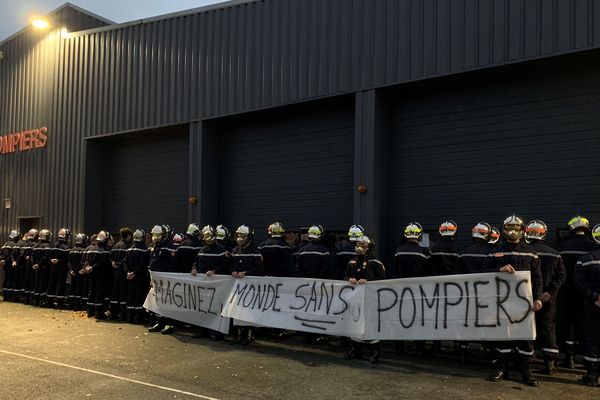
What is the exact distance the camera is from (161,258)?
1199 centimetres

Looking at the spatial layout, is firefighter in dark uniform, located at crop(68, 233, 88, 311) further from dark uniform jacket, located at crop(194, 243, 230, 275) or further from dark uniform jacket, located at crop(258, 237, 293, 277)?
dark uniform jacket, located at crop(258, 237, 293, 277)

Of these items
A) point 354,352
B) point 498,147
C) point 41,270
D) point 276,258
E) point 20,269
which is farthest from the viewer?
point 20,269

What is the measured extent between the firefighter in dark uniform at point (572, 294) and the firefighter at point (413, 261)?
6.82ft

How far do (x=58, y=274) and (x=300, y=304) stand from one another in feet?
30.4

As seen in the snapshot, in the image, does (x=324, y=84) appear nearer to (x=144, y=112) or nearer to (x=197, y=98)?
(x=197, y=98)

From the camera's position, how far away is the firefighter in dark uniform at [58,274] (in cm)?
1561

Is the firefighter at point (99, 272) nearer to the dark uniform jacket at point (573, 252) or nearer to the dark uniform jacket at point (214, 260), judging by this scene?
the dark uniform jacket at point (214, 260)

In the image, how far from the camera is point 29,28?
66.6ft

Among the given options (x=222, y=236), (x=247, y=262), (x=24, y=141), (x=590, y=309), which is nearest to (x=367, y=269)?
(x=247, y=262)

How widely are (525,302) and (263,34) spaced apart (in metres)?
9.32

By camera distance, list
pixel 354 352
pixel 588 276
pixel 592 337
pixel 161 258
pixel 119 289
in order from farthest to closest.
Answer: pixel 119 289 < pixel 161 258 < pixel 354 352 < pixel 588 276 < pixel 592 337

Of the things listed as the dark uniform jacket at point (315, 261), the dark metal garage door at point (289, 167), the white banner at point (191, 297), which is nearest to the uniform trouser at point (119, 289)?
the white banner at point (191, 297)

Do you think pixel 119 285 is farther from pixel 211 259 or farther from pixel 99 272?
pixel 211 259

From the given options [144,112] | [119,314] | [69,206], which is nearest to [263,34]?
[144,112]
